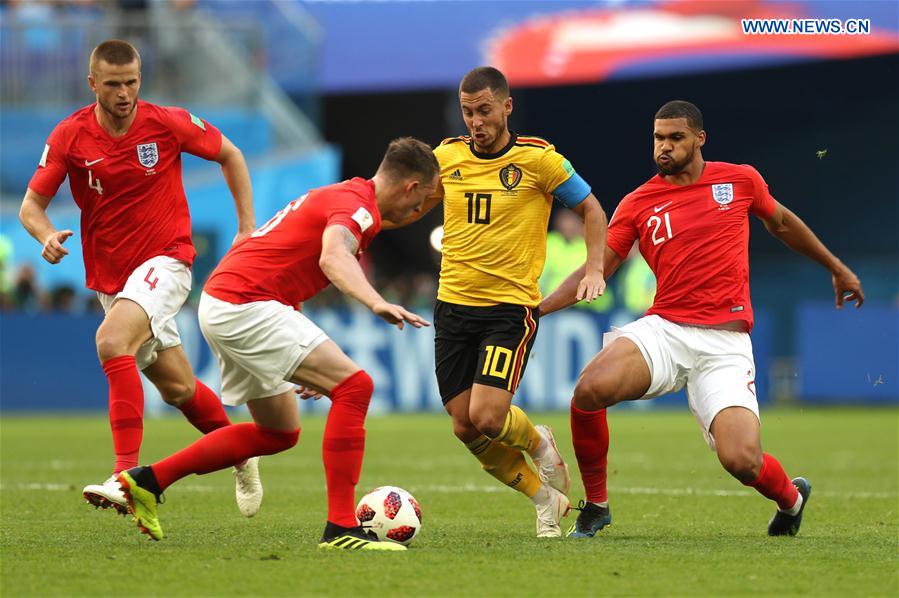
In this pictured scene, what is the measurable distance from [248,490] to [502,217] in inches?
79.2

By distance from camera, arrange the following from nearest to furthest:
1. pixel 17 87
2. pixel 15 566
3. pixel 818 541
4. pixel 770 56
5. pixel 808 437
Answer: pixel 15 566
pixel 818 541
pixel 808 437
pixel 17 87
pixel 770 56

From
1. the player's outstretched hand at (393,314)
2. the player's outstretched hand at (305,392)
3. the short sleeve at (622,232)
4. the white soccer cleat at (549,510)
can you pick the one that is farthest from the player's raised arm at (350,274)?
the short sleeve at (622,232)

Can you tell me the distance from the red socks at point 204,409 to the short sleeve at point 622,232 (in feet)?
7.68

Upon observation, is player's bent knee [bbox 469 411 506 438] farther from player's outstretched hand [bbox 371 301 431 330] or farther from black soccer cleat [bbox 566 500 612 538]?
player's outstretched hand [bbox 371 301 431 330]

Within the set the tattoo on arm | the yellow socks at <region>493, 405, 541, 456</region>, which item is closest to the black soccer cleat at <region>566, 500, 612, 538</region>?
the yellow socks at <region>493, 405, 541, 456</region>

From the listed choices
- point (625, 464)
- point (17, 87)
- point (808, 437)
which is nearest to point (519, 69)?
point (17, 87)

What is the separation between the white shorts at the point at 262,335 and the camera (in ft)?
21.1

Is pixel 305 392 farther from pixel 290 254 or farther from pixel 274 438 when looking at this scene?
pixel 290 254

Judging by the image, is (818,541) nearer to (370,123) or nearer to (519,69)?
(519,69)

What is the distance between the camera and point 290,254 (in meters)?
6.61

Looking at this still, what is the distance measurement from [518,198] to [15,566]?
306 cm

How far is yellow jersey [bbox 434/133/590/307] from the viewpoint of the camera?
7.37 metres

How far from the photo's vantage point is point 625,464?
39.4 ft

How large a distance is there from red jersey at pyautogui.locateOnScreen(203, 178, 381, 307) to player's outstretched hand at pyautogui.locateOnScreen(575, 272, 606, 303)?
1.10 metres
